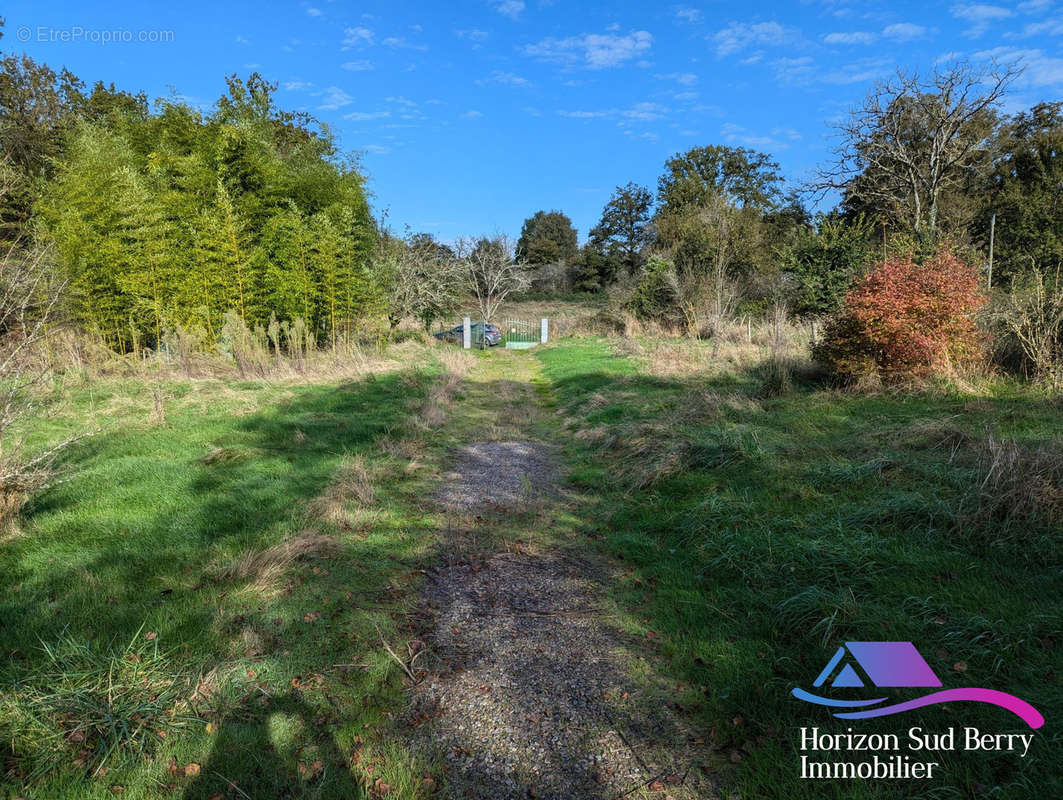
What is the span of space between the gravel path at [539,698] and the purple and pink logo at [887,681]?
725 millimetres

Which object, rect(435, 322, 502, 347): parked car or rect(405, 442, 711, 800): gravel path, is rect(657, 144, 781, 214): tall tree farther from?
rect(405, 442, 711, 800): gravel path

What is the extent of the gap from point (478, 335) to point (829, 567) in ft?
70.1

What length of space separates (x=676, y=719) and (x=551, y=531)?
240 centimetres

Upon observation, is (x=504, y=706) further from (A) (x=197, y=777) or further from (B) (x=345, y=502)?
(B) (x=345, y=502)

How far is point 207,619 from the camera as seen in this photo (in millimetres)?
3037

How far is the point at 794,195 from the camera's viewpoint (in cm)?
2016

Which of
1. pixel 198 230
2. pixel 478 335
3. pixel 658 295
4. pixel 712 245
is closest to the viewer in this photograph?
pixel 198 230

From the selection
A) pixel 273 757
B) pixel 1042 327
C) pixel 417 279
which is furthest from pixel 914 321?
pixel 417 279

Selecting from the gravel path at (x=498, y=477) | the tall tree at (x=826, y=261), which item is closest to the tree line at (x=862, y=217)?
the tall tree at (x=826, y=261)

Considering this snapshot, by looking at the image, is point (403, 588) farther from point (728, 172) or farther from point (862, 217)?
point (728, 172)

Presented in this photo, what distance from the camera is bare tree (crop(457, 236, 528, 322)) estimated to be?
2550cm

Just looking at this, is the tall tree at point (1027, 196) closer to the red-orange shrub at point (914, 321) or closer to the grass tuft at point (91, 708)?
the red-orange shrub at point (914, 321)

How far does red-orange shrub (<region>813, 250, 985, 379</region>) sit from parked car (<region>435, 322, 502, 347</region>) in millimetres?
17145

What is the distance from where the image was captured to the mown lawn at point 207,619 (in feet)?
6.92
